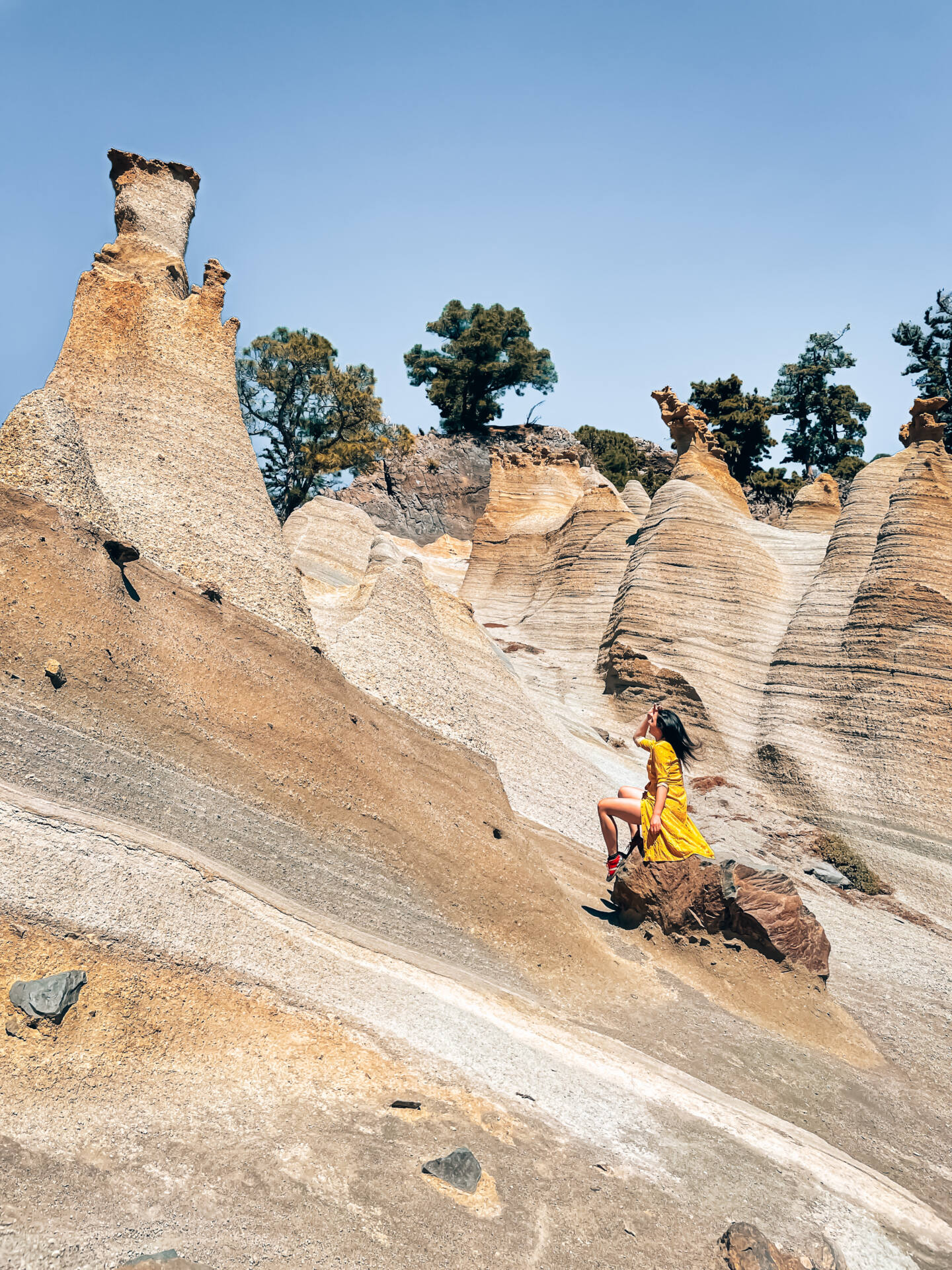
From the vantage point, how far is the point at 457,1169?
4.53m

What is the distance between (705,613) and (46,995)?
20.4 m

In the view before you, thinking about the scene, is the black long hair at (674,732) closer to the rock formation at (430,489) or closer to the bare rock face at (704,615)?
the bare rock face at (704,615)

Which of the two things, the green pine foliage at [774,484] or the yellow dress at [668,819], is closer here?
the yellow dress at [668,819]

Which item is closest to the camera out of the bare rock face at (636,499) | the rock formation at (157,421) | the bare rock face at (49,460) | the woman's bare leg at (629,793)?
the bare rock face at (49,460)

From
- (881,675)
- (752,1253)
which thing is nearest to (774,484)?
(881,675)

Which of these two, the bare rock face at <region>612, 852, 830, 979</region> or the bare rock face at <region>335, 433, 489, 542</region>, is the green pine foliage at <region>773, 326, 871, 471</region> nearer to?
the bare rock face at <region>335, 433, 489, 542</region>

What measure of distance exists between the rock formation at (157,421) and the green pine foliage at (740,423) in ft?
120

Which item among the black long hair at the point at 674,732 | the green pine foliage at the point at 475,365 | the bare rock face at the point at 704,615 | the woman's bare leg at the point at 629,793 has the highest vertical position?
the green pine foliage at the point at 475,365

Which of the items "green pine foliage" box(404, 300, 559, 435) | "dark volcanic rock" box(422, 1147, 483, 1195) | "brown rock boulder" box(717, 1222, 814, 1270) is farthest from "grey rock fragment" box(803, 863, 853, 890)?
"green pine foliage" box(404, 300, 559, 435)

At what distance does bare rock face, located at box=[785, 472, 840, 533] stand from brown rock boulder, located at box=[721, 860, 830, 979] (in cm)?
2097

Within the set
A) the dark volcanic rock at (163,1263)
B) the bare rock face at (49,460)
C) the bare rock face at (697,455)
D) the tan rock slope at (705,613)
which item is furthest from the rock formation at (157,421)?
the bare rock face at (697,455)

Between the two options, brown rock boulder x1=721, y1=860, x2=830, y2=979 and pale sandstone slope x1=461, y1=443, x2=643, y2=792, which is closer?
brown rock boulder x1=721, y1=860, x2=830, y2=979

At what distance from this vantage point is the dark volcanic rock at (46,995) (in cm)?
445

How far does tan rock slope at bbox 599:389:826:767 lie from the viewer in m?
20.8
